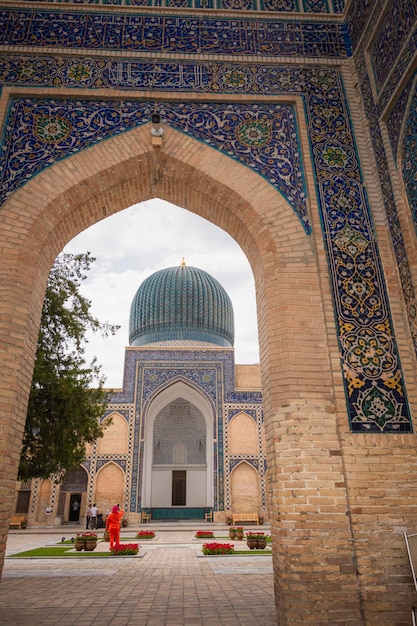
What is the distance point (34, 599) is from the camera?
13.4 feet

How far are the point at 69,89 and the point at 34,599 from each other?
4670mm

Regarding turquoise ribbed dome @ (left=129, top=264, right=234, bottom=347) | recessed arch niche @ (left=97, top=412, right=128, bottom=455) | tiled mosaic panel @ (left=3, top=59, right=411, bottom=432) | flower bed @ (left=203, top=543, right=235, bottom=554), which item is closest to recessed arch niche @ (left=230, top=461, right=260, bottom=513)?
recessed arch niche @ (left=97, top=412, right=128, bottom=455)

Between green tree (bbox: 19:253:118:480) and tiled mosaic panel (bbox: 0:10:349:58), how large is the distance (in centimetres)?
Answer: 312

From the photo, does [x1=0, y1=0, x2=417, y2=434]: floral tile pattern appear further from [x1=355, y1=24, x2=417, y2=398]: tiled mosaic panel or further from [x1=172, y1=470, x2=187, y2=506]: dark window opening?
[x1=172, y1=470, x2=187, y2=506]: dark window opening

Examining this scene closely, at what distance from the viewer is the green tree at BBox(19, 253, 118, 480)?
6.02 metres

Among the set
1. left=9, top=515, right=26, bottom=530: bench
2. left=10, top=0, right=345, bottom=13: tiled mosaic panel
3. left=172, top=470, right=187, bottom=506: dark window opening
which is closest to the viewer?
left=10, top=0, right=345, bottom=13: tiled mosaic panel

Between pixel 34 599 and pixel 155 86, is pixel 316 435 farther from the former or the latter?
pixel 155 86

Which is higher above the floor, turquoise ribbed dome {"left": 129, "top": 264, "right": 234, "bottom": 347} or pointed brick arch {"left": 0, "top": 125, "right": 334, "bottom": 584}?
turquoise ribbed dome {"left": 129, "top": 264, "right": 234, "bottom": 347}

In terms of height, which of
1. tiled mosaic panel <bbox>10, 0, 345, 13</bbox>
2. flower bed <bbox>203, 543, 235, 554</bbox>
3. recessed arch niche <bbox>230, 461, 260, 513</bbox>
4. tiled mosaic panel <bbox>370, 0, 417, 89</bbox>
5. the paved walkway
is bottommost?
the paved walkway

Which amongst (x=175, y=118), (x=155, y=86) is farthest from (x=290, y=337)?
(x=155, y=86)

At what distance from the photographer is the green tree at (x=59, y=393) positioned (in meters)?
6.02

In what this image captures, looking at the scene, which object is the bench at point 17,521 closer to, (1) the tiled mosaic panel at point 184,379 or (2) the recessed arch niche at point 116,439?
(2) the recessed arch niche at point 116,439

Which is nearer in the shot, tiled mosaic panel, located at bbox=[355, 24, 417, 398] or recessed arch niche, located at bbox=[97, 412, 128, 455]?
tiled mosaic panel, located at bbox=[355, 24, 417, 398]

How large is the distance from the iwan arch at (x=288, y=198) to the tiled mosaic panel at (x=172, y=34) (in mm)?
21
